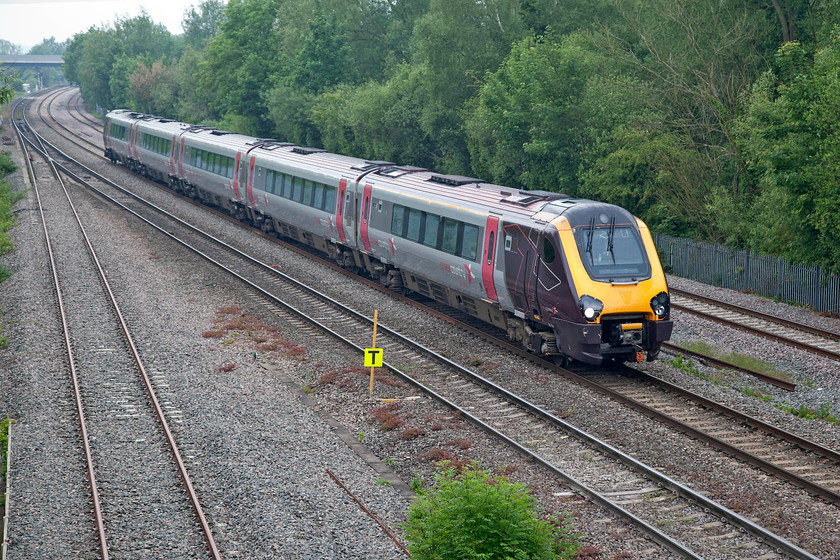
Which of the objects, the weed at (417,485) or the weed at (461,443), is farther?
the weed at (461,443)

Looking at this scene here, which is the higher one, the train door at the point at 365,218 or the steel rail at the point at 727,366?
the train door at the point at 365,218

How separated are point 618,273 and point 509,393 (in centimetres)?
302

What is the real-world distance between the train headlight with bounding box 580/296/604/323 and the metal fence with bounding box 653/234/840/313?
10.1 m

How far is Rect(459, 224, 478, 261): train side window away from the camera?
18797 mm

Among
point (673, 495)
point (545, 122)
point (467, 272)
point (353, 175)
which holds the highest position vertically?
point (545, 122)

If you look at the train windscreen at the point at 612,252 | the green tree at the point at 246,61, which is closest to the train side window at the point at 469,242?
the train windscreen at the point at 612,252

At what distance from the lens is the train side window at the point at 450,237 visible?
1964 cm

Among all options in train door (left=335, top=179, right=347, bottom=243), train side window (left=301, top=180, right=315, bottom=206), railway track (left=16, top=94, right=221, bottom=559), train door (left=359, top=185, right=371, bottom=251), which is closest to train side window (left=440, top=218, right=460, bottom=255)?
train door (left=359, top=185, right=371, bottom=251)

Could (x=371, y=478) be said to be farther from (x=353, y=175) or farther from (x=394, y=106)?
(x=394, y=106)

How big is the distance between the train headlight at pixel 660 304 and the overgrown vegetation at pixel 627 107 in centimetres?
792

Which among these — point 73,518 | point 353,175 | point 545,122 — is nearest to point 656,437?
point 73,518

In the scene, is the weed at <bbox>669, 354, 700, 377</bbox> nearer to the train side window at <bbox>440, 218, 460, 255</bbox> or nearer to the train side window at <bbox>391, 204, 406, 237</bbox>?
the train side window at <bbox>440, 218, 460, 255</bbox>

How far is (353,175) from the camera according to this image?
997 inches

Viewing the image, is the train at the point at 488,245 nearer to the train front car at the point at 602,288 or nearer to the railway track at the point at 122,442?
the train front car at the point at 602,288
